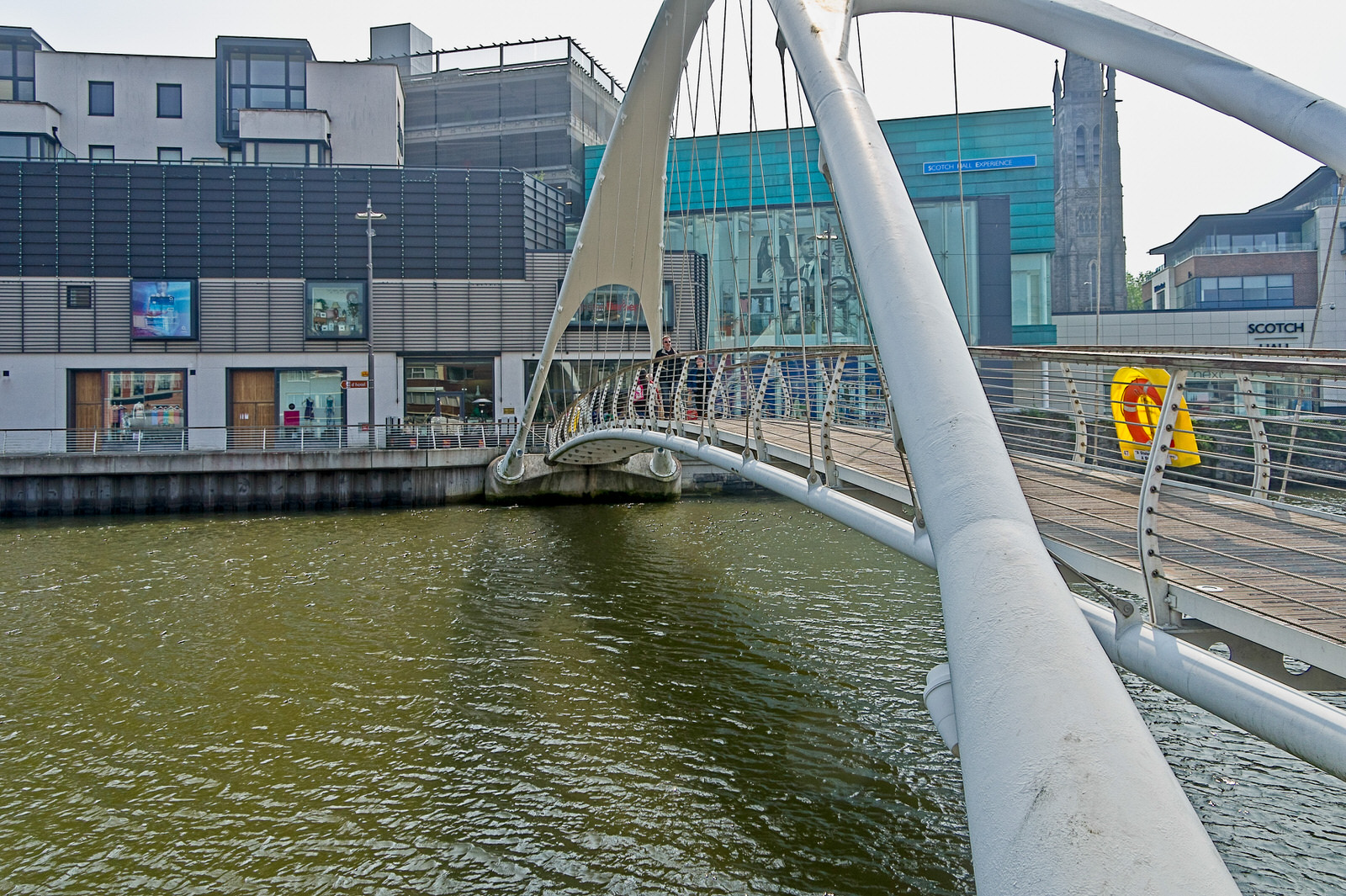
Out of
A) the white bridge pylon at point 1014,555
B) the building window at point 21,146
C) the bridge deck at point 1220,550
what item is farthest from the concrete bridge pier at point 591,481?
the building window at point 21,146

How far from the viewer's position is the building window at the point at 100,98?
38219 mm

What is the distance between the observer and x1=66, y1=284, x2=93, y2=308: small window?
3319 cm

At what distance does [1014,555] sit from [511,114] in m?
48.8

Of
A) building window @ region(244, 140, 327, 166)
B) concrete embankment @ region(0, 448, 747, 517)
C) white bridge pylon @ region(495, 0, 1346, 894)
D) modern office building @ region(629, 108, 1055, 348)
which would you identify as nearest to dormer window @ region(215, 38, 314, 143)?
building window @ region(244, 140, 327, 166)

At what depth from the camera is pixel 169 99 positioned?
3881cm

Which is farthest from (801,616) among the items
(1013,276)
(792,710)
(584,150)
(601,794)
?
(584,150)

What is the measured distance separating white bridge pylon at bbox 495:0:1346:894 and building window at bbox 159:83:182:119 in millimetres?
40281

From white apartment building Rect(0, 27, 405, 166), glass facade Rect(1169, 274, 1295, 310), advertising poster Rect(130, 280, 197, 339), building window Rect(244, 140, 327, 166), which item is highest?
white apartment building Rect(0, 27, 405, 166)

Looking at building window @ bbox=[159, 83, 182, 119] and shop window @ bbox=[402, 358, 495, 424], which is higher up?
building window @ bbox=[159, 83, 182, 119]

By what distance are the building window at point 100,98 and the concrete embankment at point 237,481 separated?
21333mm

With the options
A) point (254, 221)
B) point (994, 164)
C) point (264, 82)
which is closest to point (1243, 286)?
point (994, 164)

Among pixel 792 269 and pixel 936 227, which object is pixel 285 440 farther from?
pixel 936 227

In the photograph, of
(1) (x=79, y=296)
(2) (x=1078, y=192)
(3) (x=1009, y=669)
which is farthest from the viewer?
(2) (x=1078, y=192)

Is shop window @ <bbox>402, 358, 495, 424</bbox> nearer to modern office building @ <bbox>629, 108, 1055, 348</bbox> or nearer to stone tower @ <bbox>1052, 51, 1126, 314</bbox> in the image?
modern office building @ <bbox>629, 108, 1055, 348</bbox>
